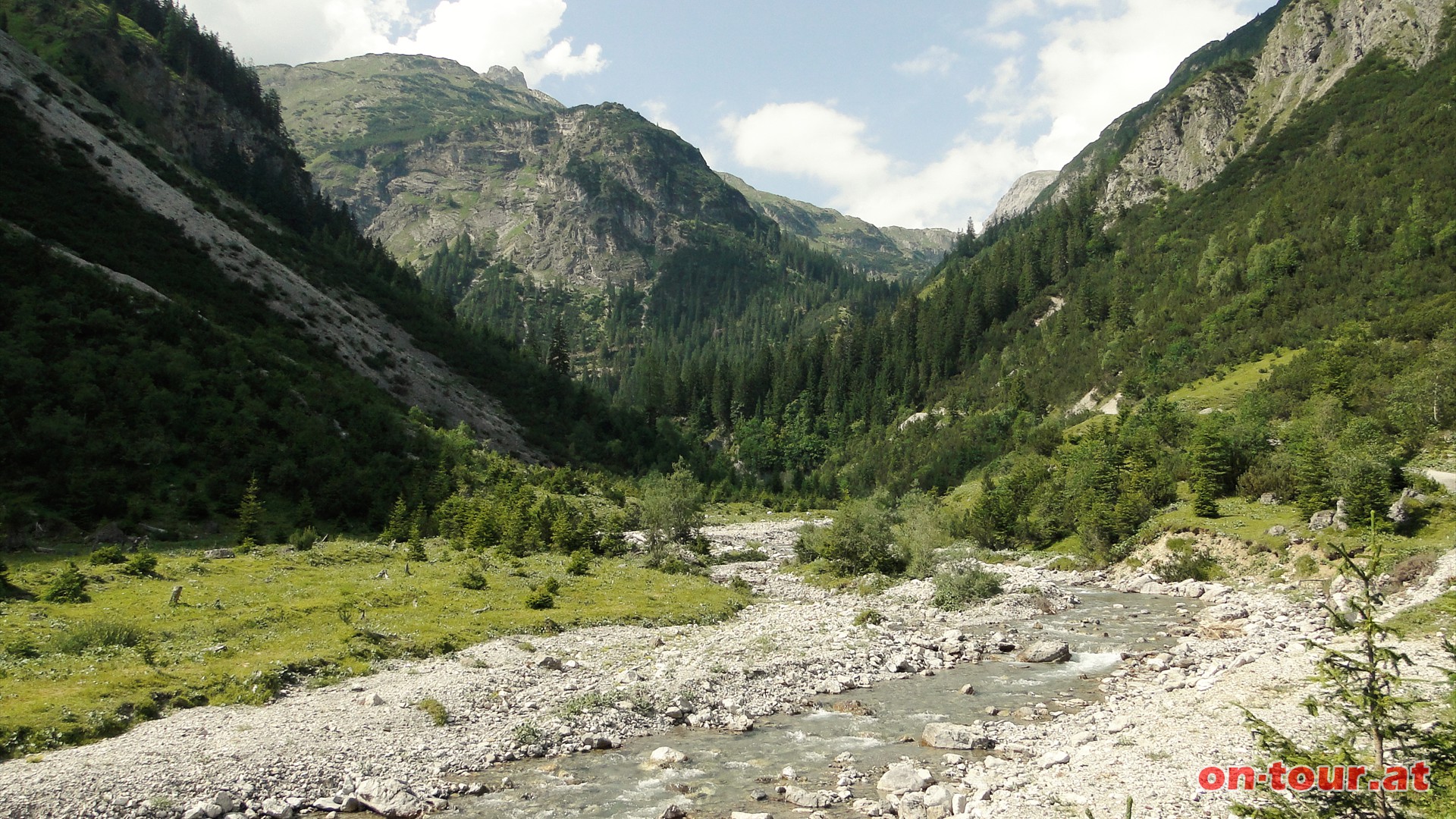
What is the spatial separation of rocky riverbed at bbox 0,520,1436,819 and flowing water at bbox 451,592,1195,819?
484mm

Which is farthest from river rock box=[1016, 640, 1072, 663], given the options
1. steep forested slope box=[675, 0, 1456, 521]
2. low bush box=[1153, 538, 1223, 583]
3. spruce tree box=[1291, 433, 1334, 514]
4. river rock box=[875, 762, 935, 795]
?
steep forested slope box=[675, 0, 1456, 521]

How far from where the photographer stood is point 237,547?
4059 cm

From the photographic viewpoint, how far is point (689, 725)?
2323 cm

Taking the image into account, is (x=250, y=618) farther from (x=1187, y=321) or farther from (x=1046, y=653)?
(x=1187, y=321)

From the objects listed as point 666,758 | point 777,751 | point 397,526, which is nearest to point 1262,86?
point 397,526

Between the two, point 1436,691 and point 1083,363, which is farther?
point 1083,363

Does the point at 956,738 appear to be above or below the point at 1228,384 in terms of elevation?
below

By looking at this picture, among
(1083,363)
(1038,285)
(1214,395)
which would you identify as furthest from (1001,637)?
(1038,285)

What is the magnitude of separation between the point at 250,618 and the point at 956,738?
1082 inches

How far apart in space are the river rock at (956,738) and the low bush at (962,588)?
70.8ft

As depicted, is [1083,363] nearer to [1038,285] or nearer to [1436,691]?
[1038,285]

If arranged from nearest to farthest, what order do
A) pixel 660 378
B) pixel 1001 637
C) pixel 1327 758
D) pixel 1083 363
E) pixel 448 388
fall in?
pixel 1327 758, pixel 1001 637, pixel 448 388, pixel 1083 363, pixel 660 378

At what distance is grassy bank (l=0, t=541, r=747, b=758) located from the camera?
20.4 metres

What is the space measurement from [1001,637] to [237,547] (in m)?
42.7
